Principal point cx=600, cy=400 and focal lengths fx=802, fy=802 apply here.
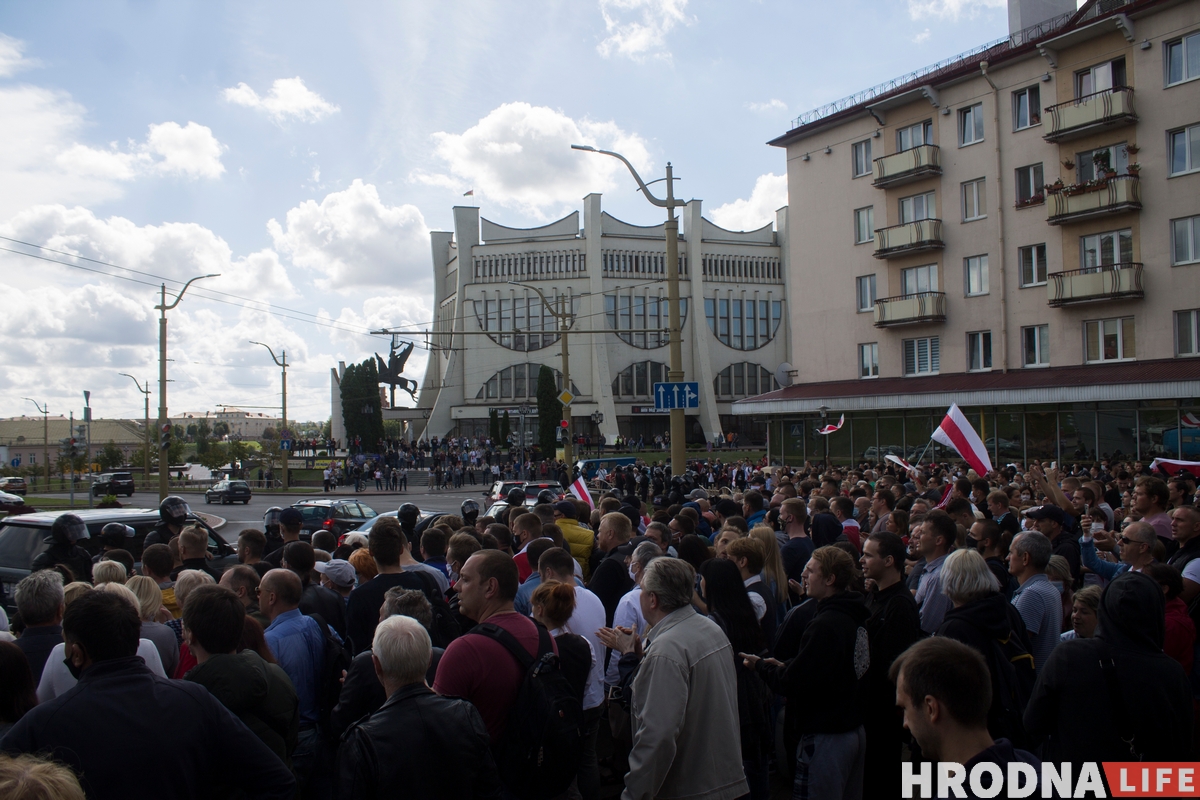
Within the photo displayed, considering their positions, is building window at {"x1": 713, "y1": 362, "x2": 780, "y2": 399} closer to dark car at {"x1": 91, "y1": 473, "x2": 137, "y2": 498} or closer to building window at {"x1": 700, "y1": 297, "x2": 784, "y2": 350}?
building window at {"x1": 700, "y1": 297, "x2": 784, "y2": 350}

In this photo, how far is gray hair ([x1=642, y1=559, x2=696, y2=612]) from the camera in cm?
403

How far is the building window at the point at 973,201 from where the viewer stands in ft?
105

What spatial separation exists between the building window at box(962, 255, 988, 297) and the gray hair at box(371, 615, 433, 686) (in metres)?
33.1

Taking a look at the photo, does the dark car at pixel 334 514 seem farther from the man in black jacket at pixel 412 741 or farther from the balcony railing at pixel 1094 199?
the balcony railing at pixel 1094 199

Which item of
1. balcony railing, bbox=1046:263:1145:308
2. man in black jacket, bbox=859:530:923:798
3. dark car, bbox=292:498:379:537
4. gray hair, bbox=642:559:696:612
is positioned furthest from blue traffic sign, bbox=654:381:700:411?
balcony railing, bbox=1046:263:1145:308

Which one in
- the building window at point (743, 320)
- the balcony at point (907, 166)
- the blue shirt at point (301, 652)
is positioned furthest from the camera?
the building window at point (743, 320)

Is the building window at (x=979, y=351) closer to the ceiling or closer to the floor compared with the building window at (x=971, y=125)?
closer to the floor

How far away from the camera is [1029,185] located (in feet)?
99.9

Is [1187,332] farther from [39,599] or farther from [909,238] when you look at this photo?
[39,599]

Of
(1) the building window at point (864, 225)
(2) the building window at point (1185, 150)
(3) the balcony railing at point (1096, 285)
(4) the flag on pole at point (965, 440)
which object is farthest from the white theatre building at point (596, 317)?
(4) the flag on pole at point (965, 440)

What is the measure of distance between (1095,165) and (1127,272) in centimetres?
421

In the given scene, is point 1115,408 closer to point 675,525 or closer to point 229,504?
point 675,525

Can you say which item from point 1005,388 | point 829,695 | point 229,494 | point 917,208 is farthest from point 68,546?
point 229,494

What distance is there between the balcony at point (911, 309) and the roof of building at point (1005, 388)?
95.3 inches
